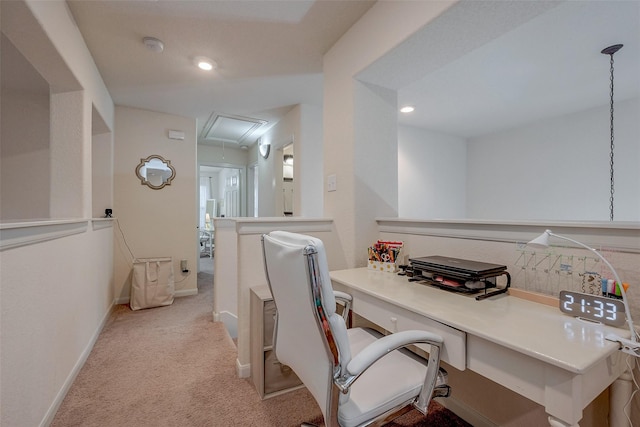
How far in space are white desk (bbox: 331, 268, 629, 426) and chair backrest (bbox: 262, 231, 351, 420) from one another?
403 millimetres

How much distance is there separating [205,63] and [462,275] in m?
2.70

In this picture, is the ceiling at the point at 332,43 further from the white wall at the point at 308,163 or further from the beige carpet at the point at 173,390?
the beige carpet at the point at 173,390

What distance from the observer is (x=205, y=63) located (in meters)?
2.53

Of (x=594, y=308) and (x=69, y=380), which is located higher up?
(x=594, y=308)

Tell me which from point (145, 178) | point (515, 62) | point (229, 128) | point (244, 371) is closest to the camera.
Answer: point (244, 371)

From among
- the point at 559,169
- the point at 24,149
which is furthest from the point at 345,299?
the point at 559,169

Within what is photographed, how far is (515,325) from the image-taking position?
951 millimetres

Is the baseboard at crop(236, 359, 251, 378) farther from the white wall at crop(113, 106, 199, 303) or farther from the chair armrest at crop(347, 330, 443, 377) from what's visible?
the white wall at crop(113, 106, 199, 303)

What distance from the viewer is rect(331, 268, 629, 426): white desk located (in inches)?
29.0

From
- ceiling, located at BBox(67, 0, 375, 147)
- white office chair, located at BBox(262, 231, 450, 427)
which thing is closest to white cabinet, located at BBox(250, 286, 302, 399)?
white office chair, located at BBox(262, 231, 450, 427)

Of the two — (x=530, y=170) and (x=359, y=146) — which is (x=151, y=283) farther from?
(x=530, y=170)

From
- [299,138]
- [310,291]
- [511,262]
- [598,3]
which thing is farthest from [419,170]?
[310,291]

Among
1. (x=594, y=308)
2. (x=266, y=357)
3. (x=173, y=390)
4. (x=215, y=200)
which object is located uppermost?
(x=215, y=200)

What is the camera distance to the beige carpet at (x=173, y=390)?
154cm
